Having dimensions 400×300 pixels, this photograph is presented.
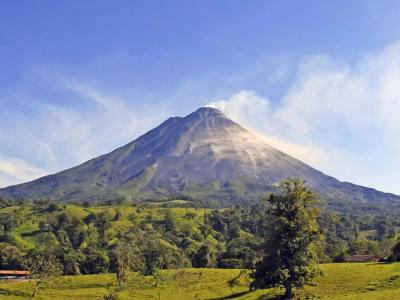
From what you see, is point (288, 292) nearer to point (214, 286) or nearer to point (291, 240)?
point (291, 240)

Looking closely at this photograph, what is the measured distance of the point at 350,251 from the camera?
14788 cm

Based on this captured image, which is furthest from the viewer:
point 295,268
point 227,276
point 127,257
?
point 127,257

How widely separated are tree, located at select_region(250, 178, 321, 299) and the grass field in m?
3.44

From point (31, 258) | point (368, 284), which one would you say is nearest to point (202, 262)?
point (31, 258)

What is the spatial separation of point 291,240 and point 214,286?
91.6ft

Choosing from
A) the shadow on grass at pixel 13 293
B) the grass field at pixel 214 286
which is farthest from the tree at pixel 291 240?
the shadow on grass at pixel 13 293

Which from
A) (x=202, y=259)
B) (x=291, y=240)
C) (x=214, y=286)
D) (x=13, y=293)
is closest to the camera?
(x=291, y=240)

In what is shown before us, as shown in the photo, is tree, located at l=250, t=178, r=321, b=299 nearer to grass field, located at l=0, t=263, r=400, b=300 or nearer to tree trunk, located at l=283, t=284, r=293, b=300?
tree trunk, located at l=283, t=284, r=293, b=300

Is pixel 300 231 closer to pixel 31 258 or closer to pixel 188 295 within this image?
pixel 188 295

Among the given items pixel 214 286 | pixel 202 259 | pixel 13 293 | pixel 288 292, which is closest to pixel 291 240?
pixel 288 292

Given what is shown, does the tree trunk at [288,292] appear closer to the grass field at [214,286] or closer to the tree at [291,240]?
the tree at [291,240]

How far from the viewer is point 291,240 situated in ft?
194

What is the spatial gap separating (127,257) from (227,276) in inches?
1185

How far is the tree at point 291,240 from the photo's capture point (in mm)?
59031
